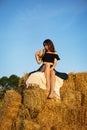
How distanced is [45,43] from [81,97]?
68.6 inches

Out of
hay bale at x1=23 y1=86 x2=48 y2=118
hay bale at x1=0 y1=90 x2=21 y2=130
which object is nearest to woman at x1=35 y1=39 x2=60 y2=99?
hay bale at x1=23 y1=86 x2=48 y2=118

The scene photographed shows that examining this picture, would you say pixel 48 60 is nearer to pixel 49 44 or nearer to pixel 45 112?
pixel 49 44

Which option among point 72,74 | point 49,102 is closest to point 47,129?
point 49,102

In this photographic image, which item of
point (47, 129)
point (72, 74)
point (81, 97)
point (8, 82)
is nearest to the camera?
point (47, 129)

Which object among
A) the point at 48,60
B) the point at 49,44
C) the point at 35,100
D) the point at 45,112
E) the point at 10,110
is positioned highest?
the point at 49,44

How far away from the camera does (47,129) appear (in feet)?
29.9

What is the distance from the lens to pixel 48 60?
10.3m

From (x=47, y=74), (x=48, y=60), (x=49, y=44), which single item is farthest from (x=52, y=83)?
(x=49, y=44)

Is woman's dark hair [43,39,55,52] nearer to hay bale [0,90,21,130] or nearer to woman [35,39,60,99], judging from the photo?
woman [35,39,60,99]

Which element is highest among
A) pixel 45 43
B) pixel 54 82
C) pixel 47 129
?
pixel 45 43

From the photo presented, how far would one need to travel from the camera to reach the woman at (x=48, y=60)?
32.7ft

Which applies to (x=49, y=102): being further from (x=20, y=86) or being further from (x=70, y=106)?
(x=20, y=86)

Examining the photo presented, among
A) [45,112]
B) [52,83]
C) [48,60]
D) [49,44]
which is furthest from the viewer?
[49,44]

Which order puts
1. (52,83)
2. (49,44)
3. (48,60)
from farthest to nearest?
(49,44) < (48,60) < (52,83)
